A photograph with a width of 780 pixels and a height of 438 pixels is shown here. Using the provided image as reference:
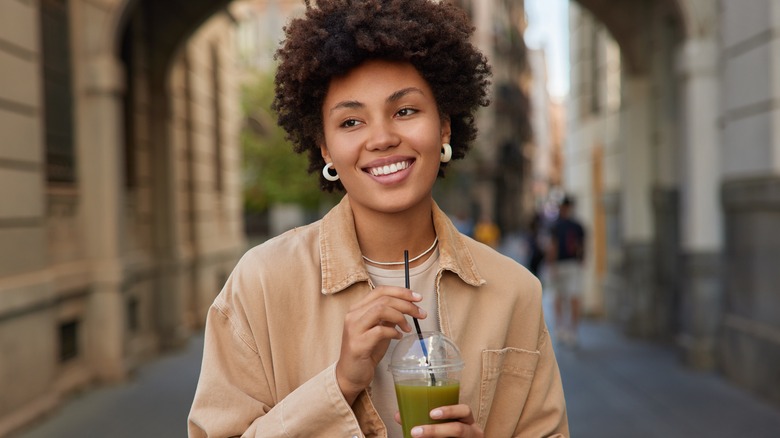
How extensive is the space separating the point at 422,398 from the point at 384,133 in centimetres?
57

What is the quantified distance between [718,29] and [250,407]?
871 cm

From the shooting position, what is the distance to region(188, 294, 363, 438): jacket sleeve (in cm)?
194

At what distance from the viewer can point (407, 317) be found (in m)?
2.14

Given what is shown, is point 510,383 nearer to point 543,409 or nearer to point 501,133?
point 543,409

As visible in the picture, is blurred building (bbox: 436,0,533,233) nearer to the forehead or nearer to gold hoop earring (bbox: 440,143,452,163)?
gold hoop earring (bbox: 440,143,452,163)

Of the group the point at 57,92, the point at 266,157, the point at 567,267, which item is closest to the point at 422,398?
the point at 57,92

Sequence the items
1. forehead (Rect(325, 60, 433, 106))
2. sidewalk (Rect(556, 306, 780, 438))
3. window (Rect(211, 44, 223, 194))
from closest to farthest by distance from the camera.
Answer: forehead (Rect(325, 60, 433, 106)), sidewalk (Rect(556, 306, 780, 438)), window (Rect(211, 44, 223, 194))

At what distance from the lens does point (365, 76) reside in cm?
203

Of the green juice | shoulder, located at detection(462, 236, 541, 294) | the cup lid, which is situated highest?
shoulder, located at detection(462, 236, 541, 294)

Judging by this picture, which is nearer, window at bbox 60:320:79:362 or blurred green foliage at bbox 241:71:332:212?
window at bbox 60:320:79:362

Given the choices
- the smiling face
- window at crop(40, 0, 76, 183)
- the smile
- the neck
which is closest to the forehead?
the smiling face

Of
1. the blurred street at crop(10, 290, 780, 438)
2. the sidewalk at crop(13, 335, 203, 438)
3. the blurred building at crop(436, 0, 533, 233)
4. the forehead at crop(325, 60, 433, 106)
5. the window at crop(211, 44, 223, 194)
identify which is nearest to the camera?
the forehead at crop(325, 60, 433, 106)

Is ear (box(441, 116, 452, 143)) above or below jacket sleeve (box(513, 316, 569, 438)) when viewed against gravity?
above

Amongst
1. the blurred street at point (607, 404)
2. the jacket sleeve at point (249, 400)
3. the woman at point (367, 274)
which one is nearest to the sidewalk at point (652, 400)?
the blurred street at point (607, 404)
